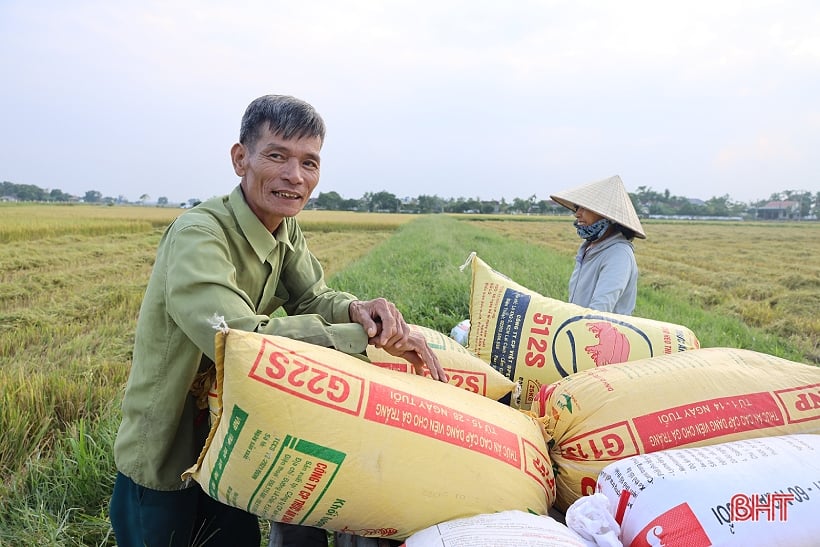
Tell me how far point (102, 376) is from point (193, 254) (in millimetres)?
2951

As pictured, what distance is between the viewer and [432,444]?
114cm

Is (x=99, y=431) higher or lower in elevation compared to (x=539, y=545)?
lower

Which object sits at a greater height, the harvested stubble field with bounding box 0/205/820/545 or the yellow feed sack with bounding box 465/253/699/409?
the yellow feed sack with bounding box 465/253/699/409

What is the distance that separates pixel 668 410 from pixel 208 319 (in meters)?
1.17

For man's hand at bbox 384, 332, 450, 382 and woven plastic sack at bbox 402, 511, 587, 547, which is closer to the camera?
woven plastic sack at bbox 402, 511, 587, 547

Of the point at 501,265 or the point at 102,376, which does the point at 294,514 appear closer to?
the point at 102,376

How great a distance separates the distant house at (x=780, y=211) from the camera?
71.1m

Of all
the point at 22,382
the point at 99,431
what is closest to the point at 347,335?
the point at 99,431

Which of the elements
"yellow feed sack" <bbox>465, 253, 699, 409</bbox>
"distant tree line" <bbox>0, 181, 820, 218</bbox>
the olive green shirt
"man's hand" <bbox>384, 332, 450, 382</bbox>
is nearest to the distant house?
"distant tree line" <bbox>0, 181, 820, 218</bbox>

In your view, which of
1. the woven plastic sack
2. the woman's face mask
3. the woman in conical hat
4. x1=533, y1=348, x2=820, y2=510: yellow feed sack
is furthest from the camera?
the woman's face mask

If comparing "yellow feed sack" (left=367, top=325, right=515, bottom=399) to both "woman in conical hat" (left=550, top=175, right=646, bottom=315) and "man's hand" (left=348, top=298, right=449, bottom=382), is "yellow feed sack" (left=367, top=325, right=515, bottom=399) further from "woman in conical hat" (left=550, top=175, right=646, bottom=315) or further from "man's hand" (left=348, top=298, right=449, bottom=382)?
"woman in conical hat" (left=550, top=175, right=646, bottom=315)

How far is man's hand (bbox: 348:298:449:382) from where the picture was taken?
135cm

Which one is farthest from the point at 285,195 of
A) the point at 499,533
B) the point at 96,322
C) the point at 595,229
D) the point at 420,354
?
the point at 96,322

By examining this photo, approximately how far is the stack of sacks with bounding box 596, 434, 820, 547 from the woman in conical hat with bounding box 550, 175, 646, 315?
1451 mm
